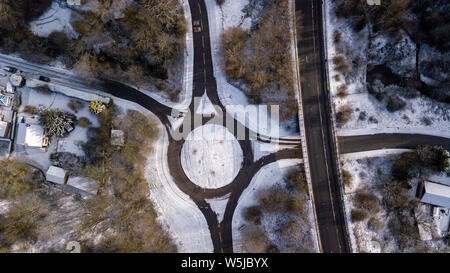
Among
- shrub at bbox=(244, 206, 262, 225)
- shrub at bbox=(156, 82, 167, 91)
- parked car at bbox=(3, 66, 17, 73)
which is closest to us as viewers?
shrub at bbox=(244, 206, 262, 225)

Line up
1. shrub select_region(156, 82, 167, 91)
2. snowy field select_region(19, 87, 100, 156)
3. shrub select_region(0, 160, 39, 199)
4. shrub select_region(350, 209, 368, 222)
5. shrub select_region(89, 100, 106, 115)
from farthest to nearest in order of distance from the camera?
shrub select_region(156, 82, 167, 91), snowy field select_region(19, 87, 100, 156), shrub select_region(89, 100, 106, 115), shrub select_region(350, 209, 368, 222), shrub select_region(0, 160, 39, 199)

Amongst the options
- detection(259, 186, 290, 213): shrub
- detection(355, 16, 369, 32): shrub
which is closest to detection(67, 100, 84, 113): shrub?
detection(259, 186, 290, 213): shrub

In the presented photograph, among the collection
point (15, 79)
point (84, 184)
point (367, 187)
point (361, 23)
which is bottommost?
point (367, 187)

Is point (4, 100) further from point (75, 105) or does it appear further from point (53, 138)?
point (75, 105)

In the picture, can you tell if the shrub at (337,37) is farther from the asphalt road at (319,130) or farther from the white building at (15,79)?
the white building at (15,79)

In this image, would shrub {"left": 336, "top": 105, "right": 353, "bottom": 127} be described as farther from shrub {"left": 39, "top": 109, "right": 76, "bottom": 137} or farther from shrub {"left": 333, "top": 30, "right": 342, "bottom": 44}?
shrub {"left": 39, "top": 109, "right": 76, "bottom": 137}

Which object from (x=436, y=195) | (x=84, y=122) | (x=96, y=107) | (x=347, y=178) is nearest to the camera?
(x=436, y=195)

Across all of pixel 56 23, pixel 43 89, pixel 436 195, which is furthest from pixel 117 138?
pixel 436 195
